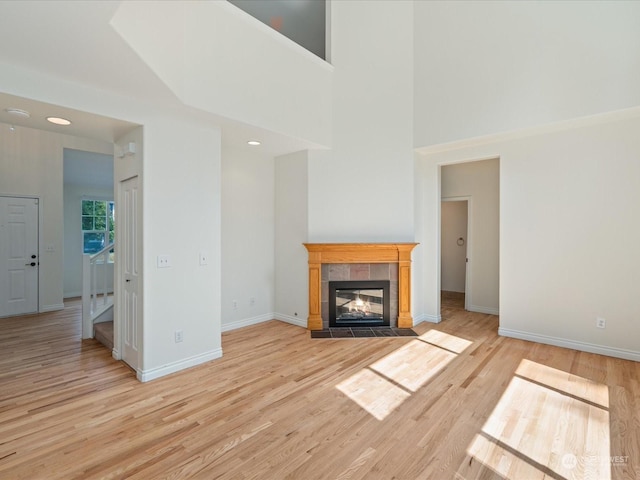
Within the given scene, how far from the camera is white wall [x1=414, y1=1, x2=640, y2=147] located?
3.33 metres

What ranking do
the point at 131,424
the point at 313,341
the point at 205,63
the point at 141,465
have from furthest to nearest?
the point at 313,341 → the point at 205,63 → the point at 131,424 → the point at 141,465

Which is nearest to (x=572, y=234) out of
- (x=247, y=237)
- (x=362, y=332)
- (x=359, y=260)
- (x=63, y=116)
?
(x=359, y=260)

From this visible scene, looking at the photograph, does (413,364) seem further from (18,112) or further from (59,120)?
(18,112)

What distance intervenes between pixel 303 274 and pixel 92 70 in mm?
3328

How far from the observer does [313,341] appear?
13.7 ft

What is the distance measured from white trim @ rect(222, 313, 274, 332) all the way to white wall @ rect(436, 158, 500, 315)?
11.6ft

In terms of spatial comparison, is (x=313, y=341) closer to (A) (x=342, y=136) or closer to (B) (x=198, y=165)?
(B) (x=198, y=165)

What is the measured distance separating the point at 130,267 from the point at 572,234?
497 centimetres

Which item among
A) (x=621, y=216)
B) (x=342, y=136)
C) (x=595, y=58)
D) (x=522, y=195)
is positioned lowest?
(x=621, y=216)

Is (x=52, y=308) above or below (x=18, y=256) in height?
below

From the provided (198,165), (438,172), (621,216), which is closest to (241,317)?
(198,165)

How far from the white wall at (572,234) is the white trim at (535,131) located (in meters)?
0.03

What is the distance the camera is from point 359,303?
4832 millimetres

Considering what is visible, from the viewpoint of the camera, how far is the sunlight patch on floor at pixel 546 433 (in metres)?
1.92
